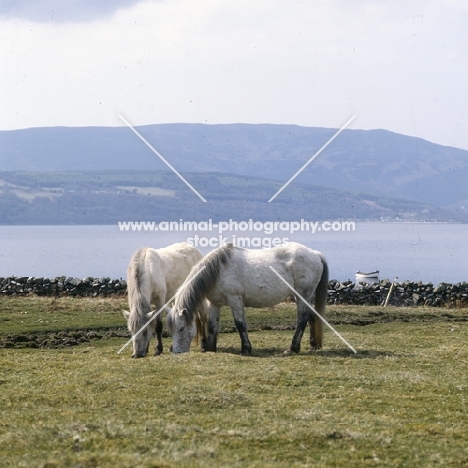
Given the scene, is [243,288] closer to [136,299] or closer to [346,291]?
[136,299]

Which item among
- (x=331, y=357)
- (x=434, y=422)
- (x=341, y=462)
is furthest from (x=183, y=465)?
(x=331, y=357)

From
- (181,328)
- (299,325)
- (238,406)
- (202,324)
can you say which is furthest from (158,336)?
(238,406)

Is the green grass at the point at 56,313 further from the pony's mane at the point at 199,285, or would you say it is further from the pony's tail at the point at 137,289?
the pony's mane at the point at 199,285

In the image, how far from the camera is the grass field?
980 cm

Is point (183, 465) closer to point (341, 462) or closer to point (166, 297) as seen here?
point (341, 462)

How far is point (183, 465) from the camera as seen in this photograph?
9.13 meters

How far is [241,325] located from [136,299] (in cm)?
230

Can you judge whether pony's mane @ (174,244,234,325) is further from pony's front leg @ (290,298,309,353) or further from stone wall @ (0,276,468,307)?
stone wall @ (0,276,468,307)

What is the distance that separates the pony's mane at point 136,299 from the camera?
1770 cm

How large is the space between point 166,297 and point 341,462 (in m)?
11.0

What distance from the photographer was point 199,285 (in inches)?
691

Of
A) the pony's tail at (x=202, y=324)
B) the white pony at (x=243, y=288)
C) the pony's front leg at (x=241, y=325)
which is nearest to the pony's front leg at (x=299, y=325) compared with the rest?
the white pony at (x=243, y=288)

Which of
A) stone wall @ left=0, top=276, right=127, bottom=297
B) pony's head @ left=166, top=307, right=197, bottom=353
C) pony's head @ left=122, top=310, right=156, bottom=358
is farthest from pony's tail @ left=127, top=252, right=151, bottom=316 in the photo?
stone wall @ left=0, top=276, right=127, bottom=297

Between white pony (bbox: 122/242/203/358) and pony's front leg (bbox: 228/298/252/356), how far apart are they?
1.74m
